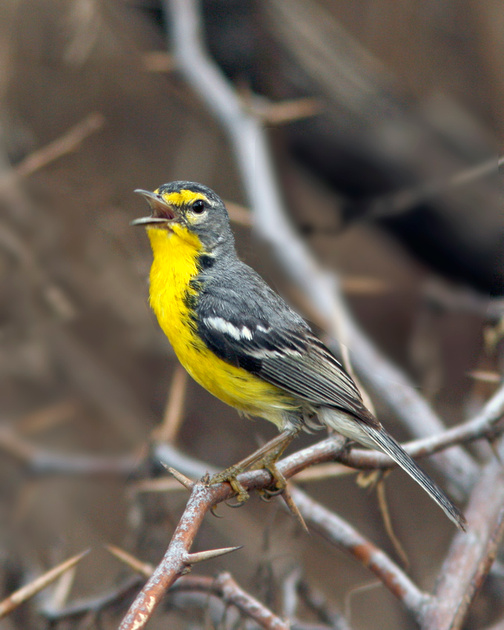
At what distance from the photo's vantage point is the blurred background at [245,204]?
4.36 meters

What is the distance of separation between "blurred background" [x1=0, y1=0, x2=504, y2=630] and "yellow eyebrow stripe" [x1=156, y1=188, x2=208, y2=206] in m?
2.04

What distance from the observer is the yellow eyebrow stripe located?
63.1 inches

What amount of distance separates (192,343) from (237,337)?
0.48 ft

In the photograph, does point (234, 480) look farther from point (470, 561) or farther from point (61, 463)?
point (61, 463)

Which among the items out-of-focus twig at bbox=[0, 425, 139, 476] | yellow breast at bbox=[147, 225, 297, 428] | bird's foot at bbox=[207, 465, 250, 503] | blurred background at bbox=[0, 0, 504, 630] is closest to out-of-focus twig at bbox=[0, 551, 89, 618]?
bird's foot at bbox=[207, 465, 250, 503]

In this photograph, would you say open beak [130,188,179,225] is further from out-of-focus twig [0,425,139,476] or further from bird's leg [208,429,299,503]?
out-of-focus twig [0,425,139,476]

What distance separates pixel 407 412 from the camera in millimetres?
3186

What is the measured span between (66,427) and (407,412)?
3.80m

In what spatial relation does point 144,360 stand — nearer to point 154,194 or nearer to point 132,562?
point 132,562

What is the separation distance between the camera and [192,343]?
200 centimetres

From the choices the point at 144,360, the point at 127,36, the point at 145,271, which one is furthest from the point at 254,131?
the point at 127,36

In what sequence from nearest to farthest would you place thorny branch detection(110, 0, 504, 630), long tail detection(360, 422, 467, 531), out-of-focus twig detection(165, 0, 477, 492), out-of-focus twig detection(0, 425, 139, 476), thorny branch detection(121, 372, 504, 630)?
1. thorny branch detection(121, 372, 504, 630)
2. thorny branch detection(110, 0, 504, 630)
3. long tail detection(360, 422, 467, 531)
4. out-of-focus twig detection(165, 0, 477, 492)
5. out-of-focus twig detection(0, 425, 139, 476)

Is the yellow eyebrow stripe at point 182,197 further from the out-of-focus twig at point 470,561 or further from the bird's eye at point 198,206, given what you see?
the out-of-focus twig at point 470,561

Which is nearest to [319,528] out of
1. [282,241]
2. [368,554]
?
[368,554]
